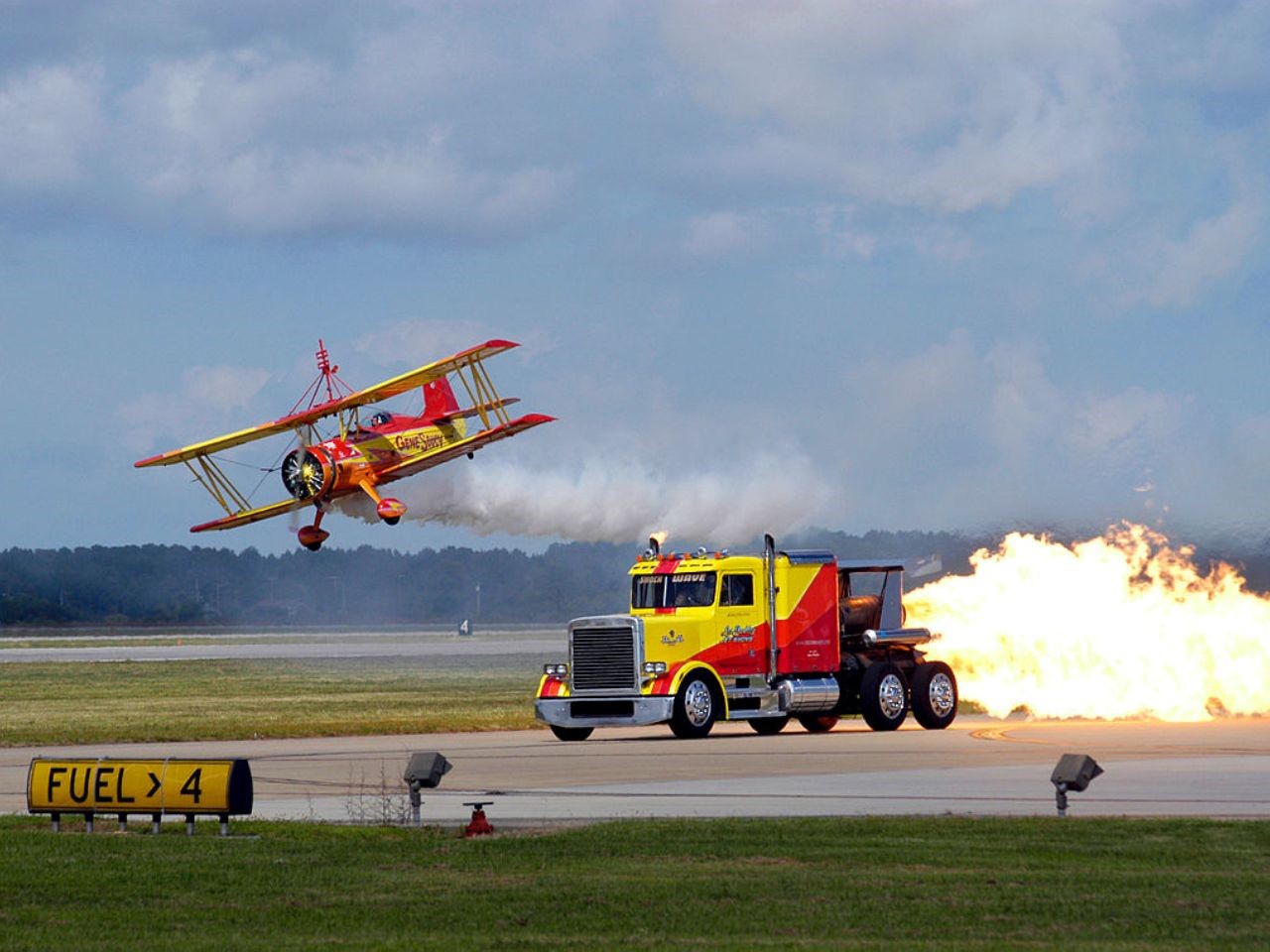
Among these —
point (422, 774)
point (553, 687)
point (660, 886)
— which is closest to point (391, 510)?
point (553, 687)

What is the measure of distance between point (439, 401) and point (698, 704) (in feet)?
95.7

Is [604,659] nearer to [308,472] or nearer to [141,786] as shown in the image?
[141,786]

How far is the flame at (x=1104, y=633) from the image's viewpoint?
40.4 metres

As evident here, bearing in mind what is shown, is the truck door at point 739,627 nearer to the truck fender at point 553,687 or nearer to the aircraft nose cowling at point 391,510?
the truck fender at point 553,687

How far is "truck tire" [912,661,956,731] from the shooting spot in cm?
3788

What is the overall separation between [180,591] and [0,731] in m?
163

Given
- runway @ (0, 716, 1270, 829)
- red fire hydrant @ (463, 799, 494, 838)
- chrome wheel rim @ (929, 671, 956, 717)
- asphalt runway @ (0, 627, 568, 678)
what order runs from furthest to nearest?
asphalt runway @ (0, 627, 568, 678)
chrome wheel rim @ (929, 671, 956, 717)
runway @ (0, 716, 1270, 829)
red fire hydrant @ (463, 799, 494, 838)

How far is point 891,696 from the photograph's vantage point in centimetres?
3769

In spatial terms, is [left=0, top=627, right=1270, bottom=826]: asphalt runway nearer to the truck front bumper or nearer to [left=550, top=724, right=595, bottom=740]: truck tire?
[left=550, top=724, right=595, bottom=740]: truck tire

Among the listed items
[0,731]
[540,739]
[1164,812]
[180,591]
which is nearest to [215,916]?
[1164,812]

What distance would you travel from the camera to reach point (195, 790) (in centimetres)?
2022

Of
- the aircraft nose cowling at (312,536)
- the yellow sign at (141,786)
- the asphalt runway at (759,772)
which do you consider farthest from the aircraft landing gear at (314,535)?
the yellow sign at (141,786)

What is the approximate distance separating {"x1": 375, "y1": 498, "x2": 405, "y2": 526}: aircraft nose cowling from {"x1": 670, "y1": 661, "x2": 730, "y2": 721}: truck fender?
26.0 metres

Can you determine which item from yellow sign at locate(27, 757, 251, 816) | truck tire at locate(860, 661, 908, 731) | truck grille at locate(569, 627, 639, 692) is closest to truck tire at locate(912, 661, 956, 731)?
truck tire at locate(860, 661, 908, 731)
